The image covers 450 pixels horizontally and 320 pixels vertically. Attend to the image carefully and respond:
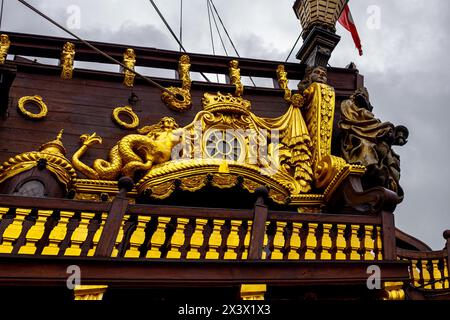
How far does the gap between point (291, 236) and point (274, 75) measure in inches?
160

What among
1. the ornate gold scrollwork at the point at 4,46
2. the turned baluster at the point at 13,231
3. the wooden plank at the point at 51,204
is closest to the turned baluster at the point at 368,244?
the wooden plank at the point at 51,204

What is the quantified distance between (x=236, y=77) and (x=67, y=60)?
100 inches

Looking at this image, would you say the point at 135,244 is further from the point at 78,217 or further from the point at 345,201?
the point at 345,201

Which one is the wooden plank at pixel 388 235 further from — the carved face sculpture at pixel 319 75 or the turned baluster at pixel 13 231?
the turned baluster at pixel 13 231

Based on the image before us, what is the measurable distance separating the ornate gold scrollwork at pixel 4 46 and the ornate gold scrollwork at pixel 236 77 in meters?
3.32

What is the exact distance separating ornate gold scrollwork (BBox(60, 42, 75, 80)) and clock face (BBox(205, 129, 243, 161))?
2.22 meters

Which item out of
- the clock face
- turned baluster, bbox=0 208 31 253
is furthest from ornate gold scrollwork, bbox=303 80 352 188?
turned baluster, bbox=0 208 31 253

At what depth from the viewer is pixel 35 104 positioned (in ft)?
30.1

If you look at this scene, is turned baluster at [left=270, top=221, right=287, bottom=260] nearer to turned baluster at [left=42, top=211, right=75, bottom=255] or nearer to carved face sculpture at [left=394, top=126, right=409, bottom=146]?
turned baluster at [left=42, top=211, right=75, bottom=255]

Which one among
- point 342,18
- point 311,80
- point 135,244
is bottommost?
point 135,244

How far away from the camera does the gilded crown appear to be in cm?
959

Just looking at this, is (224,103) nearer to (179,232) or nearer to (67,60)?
(67,60)

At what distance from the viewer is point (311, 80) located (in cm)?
1021
